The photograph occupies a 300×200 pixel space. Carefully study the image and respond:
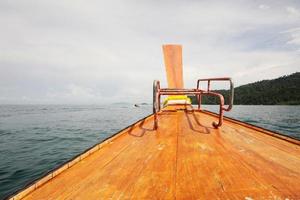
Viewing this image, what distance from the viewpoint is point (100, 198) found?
5.55 feet

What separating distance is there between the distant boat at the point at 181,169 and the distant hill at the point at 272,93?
303 ft

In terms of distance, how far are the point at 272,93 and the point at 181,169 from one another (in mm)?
120904

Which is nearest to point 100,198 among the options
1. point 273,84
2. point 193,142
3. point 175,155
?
point 175,155

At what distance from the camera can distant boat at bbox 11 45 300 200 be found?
5.74 ft

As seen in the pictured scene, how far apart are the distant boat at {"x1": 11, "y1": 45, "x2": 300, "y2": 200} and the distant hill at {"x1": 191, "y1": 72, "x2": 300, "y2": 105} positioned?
9223 centimetres

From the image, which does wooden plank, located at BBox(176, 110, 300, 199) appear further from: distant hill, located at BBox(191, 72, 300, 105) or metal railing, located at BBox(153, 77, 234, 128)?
distant hill, located at BBox(191, 72, 300, 105)

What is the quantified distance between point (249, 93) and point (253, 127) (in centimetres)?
12080

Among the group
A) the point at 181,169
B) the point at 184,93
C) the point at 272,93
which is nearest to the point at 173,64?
the point at 184,93

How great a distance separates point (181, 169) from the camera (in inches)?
87.7

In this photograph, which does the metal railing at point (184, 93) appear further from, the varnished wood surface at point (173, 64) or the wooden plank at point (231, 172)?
the varnished wood surface at point (173, 64)

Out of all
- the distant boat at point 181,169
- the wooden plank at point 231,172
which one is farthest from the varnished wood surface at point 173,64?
the wooden plank at point 231,172

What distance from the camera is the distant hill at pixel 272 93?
97.2 metres

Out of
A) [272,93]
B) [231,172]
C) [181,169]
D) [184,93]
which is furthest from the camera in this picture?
[272,93]

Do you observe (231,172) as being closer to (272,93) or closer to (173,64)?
(173,64)
